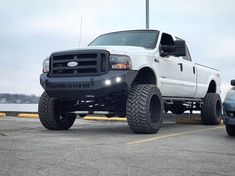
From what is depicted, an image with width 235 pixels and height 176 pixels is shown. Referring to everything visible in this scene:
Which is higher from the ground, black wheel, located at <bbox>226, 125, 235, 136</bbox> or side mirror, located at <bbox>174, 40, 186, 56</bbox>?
side mirror, located at <bbox>174, 40, 186, 56</bbox>

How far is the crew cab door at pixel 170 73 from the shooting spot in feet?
29.0

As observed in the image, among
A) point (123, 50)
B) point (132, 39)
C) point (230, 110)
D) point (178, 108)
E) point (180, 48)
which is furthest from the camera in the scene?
point (178, 108)

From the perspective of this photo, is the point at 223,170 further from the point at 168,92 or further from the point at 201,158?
the point at 168,92

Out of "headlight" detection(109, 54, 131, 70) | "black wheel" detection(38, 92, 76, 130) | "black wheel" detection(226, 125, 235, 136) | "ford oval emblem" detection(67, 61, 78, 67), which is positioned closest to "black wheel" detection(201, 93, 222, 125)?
"black wheel" detection(226, 125, 235, 136)

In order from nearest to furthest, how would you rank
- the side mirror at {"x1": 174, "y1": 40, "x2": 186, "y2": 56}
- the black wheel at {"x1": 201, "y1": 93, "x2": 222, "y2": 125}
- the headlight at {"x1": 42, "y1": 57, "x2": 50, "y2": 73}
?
1. the headlight at {"x1": 42, "y1": 57, "x2": 50, "y2": 73}
2. the side mirror at {"x1": 174, "y1": 40, "x2": 186, "y2": 56}
3. the black wheel at {"x1": 201, "y1": 93, "x2": 222, "y2": 125}

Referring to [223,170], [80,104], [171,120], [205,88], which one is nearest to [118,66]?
[80,104]

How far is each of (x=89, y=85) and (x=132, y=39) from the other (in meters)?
2.00

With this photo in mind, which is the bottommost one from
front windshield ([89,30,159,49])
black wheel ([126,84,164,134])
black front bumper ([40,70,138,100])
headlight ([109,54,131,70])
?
black wheel ([126,84,164,134])

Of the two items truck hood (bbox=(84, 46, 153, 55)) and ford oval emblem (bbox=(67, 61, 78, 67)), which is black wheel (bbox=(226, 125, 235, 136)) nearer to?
truck hood (bbox=(84, 46, 153, 55))

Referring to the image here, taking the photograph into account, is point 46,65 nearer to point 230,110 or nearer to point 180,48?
point 180,48

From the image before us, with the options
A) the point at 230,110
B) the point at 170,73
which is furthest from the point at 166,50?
the point at 230,110

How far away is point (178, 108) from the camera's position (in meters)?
12.3

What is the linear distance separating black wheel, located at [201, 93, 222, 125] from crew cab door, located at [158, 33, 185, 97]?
1573mm

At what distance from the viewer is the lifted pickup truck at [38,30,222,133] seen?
7.45 m
